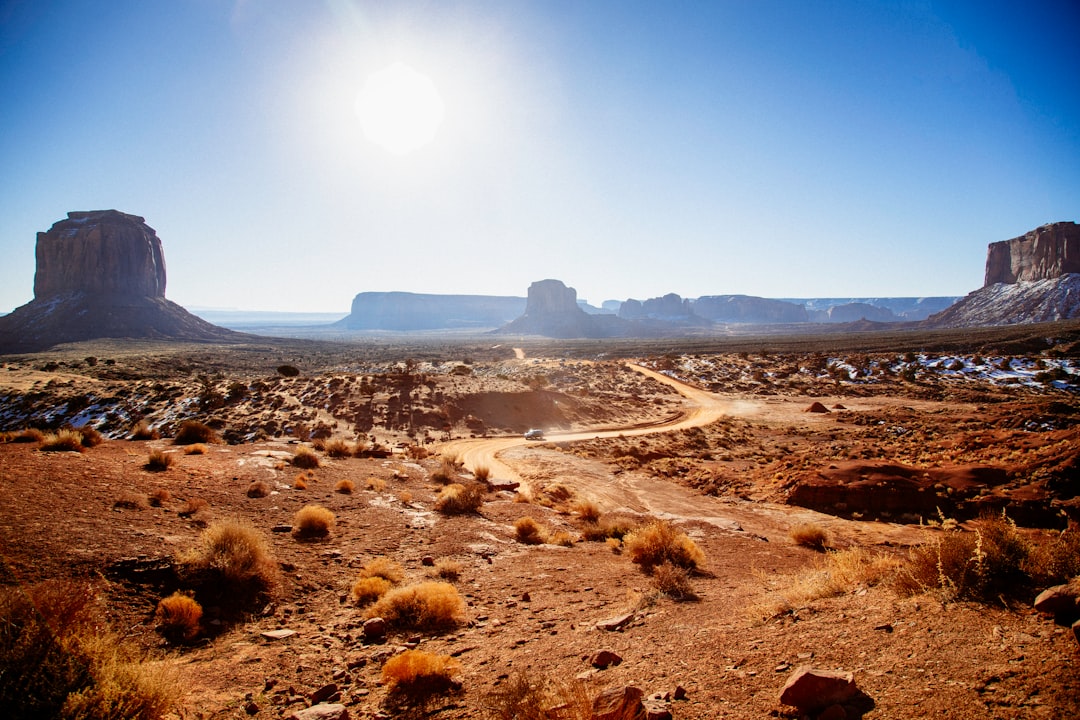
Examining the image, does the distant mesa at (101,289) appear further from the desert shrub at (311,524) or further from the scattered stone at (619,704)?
the scattered stone at (619,704)

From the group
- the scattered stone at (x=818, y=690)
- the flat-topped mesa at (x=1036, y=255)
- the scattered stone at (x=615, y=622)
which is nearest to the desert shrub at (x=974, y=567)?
the scattered stone at (x=818, y=690)

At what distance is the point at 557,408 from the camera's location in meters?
36.5

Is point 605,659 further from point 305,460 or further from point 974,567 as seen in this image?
point 305,460

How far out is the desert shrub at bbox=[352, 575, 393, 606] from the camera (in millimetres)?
7125

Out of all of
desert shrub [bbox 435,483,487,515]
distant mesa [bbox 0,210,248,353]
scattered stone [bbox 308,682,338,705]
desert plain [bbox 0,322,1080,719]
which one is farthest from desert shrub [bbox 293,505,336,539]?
distant mesa [bbox 0,210,248,353]

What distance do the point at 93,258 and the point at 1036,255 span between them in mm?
268428

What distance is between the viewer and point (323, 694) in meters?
4.76

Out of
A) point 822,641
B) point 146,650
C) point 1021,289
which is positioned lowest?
point 146,650

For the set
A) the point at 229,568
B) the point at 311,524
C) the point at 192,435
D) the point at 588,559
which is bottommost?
the point at 588,559

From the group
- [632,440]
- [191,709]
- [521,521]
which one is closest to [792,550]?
[521,521]

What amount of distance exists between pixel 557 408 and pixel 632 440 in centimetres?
939

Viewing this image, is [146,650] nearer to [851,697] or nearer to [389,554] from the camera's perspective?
[389,554]

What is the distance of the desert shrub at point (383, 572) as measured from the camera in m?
7.88

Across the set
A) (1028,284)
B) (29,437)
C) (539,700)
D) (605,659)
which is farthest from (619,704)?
(1028,284)
